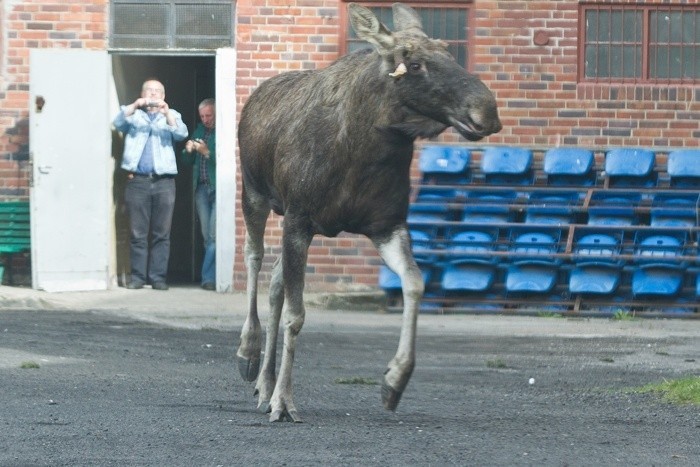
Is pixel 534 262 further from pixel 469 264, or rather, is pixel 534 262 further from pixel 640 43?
pixel 640 43

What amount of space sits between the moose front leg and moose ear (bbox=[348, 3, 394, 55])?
3.12 feet

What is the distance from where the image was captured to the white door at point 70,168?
16984mm

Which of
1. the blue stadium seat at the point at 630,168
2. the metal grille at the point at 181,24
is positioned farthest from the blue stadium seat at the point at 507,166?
the metal grille at the point at 181,24

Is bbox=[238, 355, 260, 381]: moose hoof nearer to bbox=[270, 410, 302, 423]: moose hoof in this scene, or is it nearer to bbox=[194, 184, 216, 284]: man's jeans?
bbox=[270, 410, 302, 423]: moose hoof

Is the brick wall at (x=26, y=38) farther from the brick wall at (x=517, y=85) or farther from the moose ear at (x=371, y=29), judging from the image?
the moose ear at (x=371, y=29)

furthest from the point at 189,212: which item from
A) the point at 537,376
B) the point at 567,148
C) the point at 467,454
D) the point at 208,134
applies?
the point at 467,454

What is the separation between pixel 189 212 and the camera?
20.8 metres

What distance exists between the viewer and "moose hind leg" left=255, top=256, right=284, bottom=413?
28.9 feet

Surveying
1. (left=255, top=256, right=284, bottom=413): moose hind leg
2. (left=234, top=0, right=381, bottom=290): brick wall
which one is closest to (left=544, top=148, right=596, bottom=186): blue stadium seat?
(left=234, top=0, right=381, bottom=290): brick wall

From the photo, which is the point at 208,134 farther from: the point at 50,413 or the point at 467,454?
the point at 467,454

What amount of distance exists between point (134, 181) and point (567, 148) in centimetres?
473

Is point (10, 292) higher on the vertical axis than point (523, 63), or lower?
lower

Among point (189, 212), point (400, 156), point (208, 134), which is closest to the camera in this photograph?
point (400, 156)

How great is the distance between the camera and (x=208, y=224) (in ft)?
59.2
